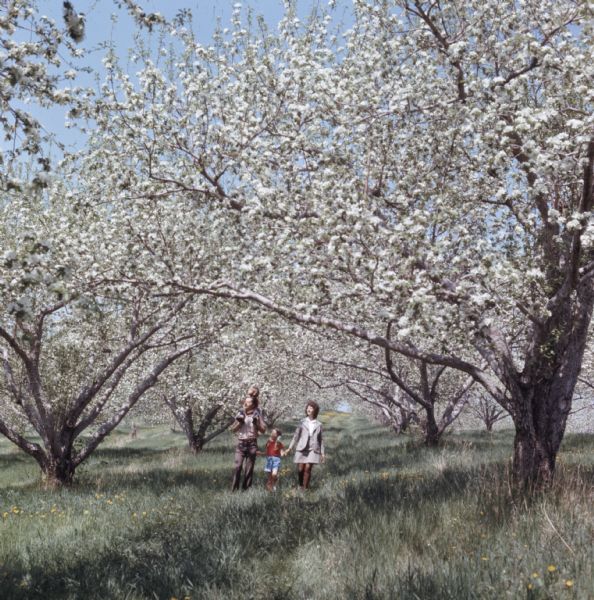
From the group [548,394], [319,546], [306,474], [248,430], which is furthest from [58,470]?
[548,394]

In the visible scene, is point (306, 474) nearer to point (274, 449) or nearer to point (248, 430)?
point (274, 449)

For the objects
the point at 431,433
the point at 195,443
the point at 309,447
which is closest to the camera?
the point at 309,447

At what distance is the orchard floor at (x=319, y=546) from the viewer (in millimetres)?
4887

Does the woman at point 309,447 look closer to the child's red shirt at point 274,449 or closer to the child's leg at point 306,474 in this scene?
the child's leg at point 306,474

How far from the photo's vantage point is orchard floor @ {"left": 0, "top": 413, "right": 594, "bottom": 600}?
4.89m

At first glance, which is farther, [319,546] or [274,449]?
[274,449]

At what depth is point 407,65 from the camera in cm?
871

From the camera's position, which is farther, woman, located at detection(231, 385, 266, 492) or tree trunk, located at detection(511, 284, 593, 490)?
woman, located at detection(231, 385, 266, 492)

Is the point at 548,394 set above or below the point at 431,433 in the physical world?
above

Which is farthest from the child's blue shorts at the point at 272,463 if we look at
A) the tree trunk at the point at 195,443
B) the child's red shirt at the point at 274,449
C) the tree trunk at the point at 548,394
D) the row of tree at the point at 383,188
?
the tree trunk at the point at 195,443

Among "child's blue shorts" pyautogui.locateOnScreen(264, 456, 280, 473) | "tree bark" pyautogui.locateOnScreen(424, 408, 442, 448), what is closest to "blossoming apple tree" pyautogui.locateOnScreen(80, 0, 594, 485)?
"child's blue shorts" pyautogui.locateOnScreen(264, 456, 280, 473)

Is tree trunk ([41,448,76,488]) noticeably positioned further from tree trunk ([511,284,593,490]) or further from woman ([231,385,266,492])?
tree trunk ([511,284,593,490])

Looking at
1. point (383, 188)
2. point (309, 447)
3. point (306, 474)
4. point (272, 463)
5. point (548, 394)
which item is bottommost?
point (306, 474)

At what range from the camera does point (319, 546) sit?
6.30 metres
